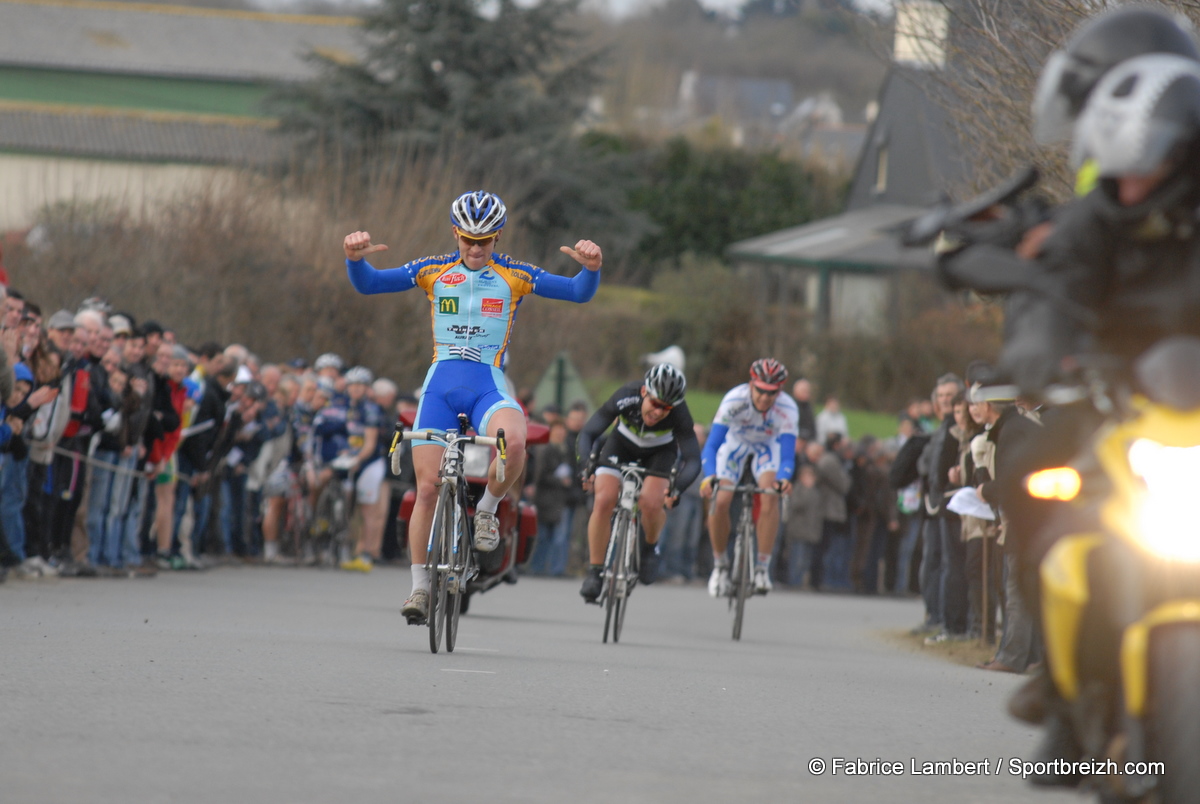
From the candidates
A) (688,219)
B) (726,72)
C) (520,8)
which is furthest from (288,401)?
(726,72)

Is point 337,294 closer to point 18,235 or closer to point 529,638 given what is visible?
point 18,235

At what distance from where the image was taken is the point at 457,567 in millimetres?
10508

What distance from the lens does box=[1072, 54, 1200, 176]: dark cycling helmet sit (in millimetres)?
4711

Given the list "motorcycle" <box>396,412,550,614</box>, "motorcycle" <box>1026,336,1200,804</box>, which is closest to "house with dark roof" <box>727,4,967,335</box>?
"motorcycle" <box>396,412,550,614</box>

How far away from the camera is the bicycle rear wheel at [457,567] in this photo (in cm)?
1045

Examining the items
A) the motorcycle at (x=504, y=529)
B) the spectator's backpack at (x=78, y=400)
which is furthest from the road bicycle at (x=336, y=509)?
the motorcycle at (x=504, y=529)

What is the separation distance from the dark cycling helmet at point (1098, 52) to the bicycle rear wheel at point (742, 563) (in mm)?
9397

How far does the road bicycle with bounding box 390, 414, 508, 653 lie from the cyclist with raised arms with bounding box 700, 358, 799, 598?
4354 millimetres

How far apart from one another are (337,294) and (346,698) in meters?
23.9

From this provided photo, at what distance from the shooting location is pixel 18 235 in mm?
27156

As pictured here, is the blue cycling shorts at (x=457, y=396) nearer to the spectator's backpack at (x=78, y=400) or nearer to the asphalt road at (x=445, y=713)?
the asphalt road at (x=445, y=713)

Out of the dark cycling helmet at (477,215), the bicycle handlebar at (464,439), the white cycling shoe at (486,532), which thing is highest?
the dark cycling helmet at (477,215)

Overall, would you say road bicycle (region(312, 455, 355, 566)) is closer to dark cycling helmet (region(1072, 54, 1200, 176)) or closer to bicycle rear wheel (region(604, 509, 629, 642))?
bicycle rear wheel (region(604, 509, 629, 642))

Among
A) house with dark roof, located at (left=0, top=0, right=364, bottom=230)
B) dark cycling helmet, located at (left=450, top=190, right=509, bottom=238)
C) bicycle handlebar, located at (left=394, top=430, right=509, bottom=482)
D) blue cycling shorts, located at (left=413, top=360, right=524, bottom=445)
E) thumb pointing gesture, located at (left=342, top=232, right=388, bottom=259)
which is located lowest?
bicycle handlebar, located at (left=394, top=430, right=509, bottom=482)
